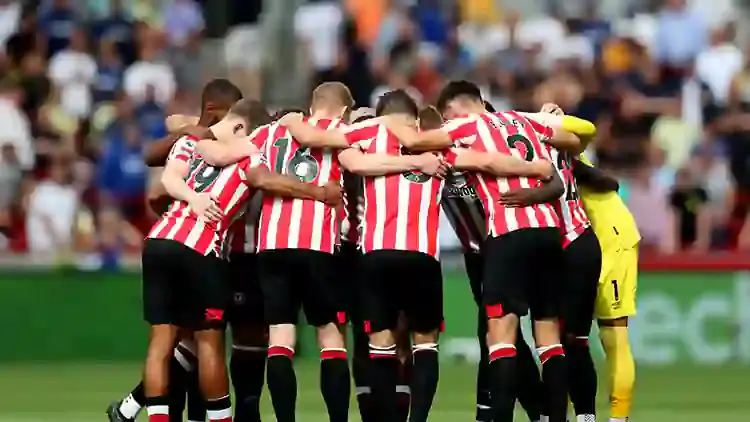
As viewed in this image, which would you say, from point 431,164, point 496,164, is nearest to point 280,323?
point 431,164

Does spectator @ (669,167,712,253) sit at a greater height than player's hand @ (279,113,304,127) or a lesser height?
lesser

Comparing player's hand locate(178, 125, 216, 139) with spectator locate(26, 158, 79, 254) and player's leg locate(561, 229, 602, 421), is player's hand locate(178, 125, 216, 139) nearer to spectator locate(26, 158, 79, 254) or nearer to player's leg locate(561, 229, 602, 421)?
player's leg locate(561, 229, 602, 421)

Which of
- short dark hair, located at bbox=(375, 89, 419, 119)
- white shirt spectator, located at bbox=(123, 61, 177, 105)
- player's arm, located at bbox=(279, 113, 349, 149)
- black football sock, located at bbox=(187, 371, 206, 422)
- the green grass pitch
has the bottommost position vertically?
the green grass pitch

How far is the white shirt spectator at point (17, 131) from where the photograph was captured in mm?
18844

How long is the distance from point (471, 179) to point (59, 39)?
10426 millimetres

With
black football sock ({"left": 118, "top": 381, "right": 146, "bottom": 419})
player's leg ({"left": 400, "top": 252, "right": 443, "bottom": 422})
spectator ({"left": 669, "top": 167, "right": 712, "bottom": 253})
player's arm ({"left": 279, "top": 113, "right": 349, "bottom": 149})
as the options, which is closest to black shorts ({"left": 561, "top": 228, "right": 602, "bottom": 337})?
player's leg ({"left": 400, "top": 252, "right": 443, "bottom": 422})

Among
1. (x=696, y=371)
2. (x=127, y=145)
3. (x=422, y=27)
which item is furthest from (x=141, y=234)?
(x=696, y=371)

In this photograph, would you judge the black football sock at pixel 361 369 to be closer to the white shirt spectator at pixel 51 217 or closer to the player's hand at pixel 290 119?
the player's hand at pixel 290 119

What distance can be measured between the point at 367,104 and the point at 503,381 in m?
8.81

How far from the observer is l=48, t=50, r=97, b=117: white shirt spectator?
64.1 ft

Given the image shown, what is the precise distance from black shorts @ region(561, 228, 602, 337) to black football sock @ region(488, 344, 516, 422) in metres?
0.68

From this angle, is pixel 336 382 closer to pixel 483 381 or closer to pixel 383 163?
pixel 483 381

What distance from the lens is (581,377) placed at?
10984 millimetres

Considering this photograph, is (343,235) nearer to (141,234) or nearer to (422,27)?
(141,234)
